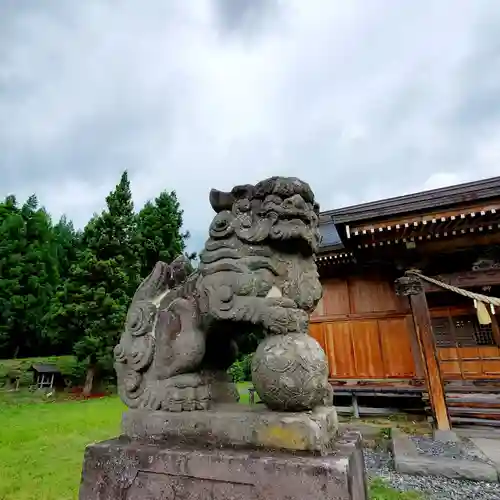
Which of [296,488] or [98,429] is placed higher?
[296,488]

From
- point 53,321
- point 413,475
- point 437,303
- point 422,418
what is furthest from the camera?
point 53,321

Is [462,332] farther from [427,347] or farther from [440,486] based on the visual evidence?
[440,486]

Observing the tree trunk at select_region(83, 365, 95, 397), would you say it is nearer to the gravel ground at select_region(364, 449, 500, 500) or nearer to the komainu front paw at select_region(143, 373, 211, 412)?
the gravel ground at select_region(364, 449, 500, 500)

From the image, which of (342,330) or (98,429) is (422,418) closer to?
(342,330)

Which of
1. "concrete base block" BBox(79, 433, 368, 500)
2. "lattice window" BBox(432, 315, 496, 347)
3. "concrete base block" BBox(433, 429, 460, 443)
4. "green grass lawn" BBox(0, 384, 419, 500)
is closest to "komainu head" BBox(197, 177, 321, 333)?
"concrete base block" BBox(79, 433, 368, 500)

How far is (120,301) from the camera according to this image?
12.4 m

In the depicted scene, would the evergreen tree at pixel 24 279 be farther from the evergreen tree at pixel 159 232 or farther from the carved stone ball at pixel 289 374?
the carved stone ball at pixel 289 374

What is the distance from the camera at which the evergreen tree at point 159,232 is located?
16831mm

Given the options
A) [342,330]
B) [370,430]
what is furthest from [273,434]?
[342,330]

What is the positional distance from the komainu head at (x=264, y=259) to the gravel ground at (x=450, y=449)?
3670 mm

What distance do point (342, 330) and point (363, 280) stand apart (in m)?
1.11

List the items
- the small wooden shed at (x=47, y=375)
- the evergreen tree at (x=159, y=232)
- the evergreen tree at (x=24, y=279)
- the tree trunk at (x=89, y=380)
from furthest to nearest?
the evergreen tree at (x=159, y=232), the evergreen tree at (x=24, y=279), the small wooden shed at (x=47, y=375), the tree trunk at (x=89, y=380)

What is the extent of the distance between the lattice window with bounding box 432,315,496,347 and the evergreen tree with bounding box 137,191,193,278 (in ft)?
41.4

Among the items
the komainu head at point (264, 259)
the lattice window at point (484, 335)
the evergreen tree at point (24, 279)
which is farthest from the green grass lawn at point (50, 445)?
the evergreen tree at point (24, 279)
